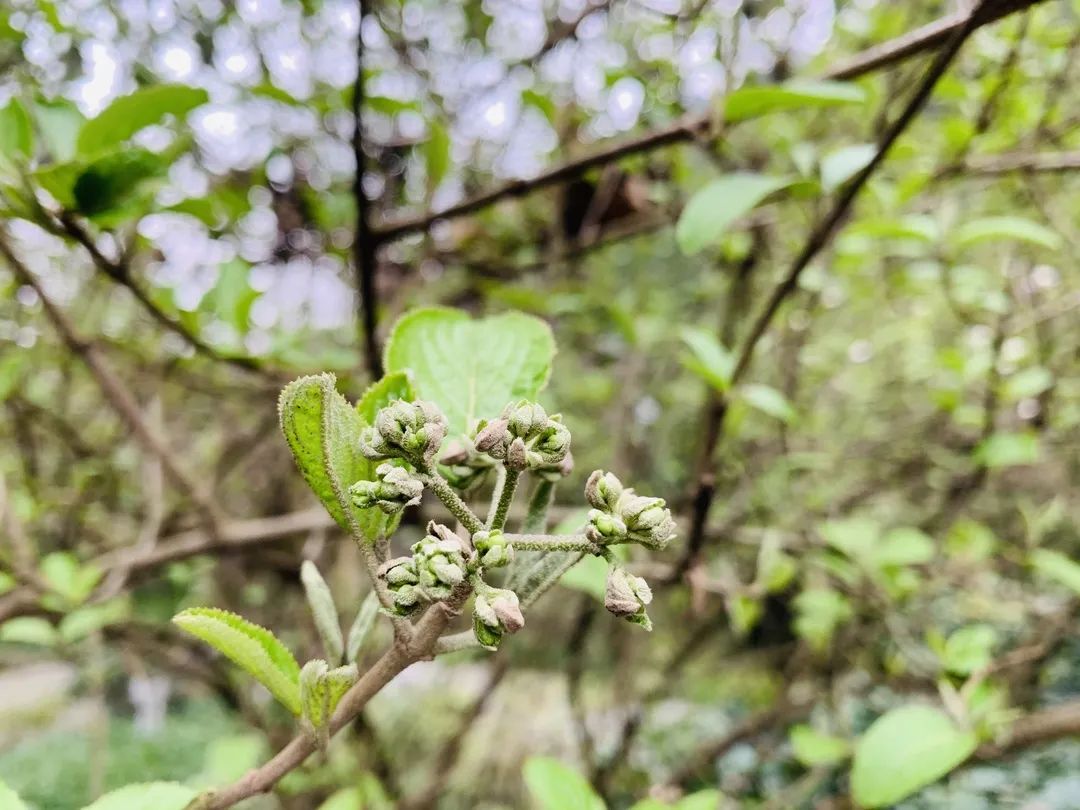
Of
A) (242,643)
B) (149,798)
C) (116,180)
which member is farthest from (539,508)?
(116,180)

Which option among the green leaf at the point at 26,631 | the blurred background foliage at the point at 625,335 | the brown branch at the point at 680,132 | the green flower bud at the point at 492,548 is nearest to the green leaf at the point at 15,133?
the blurred background foliage at the point at 625,335

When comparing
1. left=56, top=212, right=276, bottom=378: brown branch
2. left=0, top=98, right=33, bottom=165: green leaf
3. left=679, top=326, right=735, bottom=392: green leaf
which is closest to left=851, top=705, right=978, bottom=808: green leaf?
left=679, top=326, right=735, bottom=392: green leaf

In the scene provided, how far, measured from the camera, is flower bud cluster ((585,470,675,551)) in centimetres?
41

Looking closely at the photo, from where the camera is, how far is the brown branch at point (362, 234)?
2.73 ft

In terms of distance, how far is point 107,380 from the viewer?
1099 millimetres

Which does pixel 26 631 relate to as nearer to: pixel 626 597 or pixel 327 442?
pixel 327 442

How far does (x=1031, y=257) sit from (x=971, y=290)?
361 millimetres

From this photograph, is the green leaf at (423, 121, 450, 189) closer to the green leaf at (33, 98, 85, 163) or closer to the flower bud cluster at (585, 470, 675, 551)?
the green leaf at (33, 98, 85, 163)

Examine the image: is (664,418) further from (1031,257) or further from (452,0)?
(452,0)

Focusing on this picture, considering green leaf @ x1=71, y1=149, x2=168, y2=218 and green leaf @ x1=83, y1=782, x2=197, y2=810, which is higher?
green leaf @ x1=71, y1=149, x2=168, y2=218

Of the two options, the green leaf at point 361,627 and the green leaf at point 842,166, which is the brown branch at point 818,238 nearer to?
the green leaf at point 842,166

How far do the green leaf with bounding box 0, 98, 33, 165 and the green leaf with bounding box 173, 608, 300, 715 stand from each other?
554 millimetres

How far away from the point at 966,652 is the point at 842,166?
2.30 feet

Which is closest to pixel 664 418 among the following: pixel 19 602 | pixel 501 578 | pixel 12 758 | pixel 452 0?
pixel 452 0
